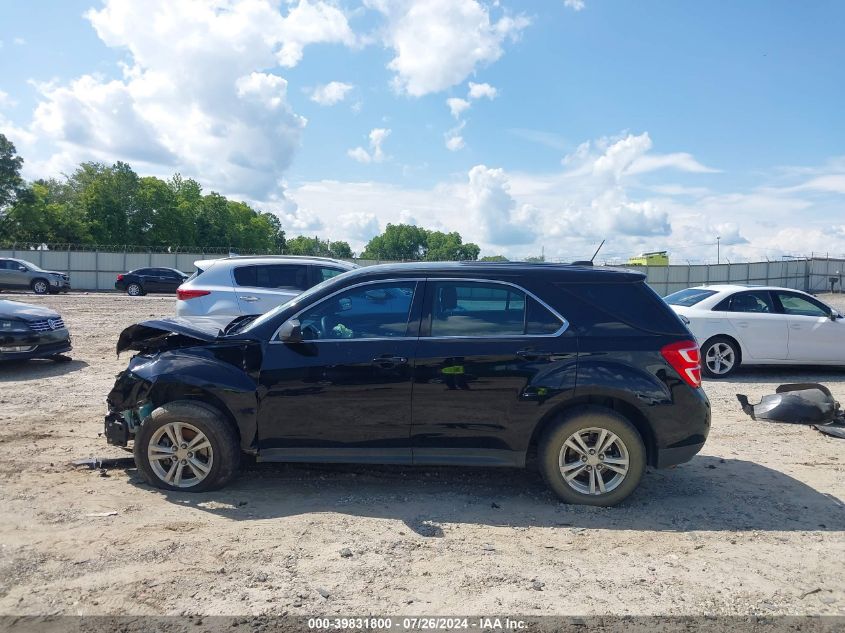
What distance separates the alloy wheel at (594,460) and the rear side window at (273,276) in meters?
6.35

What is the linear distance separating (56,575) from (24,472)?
7.07 feet

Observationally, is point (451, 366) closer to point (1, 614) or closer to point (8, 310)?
point (1, 614)

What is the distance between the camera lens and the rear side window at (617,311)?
4859mm

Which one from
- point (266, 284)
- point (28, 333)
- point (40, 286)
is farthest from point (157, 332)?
point (40, 286)

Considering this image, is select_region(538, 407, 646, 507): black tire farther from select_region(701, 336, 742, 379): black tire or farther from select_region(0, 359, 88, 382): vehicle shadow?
select_region(0, 359, 88, 382): vehicle shadow

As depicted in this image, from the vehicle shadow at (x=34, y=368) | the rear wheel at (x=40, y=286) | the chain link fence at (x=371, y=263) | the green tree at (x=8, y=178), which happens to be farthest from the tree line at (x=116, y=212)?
the vehicle shadow at (x=34, y=368)

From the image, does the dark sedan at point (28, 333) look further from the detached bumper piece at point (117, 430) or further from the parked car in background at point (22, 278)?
the parked car in background at point (22, 278)

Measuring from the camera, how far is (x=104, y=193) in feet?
214

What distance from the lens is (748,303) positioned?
10.6 meters

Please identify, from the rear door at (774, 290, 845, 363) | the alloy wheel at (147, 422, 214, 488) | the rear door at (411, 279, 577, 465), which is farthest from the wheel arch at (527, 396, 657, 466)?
the rear door at (774, 290, 845, 363)

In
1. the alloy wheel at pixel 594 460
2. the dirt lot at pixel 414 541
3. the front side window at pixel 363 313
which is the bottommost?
the dirt lot at pixel 414 541

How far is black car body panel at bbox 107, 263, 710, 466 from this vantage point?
4.76 meters

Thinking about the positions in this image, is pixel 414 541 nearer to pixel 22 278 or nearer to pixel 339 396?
pixel 339 396

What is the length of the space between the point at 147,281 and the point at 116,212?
40.1 meters
